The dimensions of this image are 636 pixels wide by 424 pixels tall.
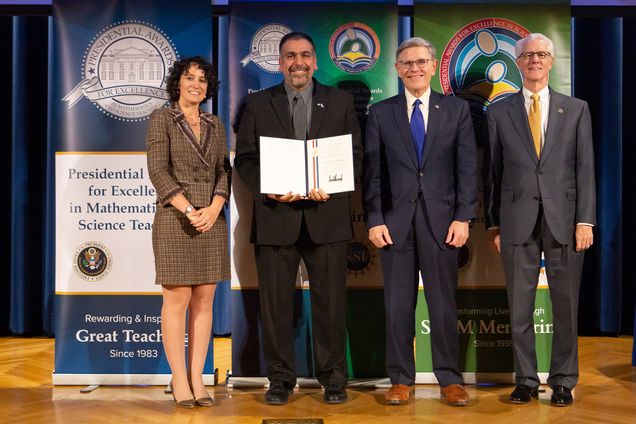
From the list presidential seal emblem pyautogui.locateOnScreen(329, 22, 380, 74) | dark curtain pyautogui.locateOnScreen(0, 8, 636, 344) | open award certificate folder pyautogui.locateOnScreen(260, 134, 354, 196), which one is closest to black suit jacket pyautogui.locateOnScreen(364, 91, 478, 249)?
open award certificate folder pyautogui.locateOnScreen(260, 134, 354, 196)

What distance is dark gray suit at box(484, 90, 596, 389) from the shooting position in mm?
3691

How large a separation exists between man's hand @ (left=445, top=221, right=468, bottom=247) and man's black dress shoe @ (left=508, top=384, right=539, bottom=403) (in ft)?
2.71

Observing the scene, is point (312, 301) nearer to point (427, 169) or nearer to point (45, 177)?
point (427, 169)

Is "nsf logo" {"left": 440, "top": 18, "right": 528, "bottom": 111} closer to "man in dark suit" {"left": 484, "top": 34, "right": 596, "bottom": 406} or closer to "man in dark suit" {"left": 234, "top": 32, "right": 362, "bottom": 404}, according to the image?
"man in dark suit" {"left": 484, "top": 34, "right": 596, "bottom": 406}

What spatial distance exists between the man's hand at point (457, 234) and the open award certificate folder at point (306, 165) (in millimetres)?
564

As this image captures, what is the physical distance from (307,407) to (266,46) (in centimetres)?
201

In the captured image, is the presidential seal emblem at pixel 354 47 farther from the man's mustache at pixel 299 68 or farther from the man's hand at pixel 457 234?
the man's hand at pixel 457 234

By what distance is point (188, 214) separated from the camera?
11.9 ft

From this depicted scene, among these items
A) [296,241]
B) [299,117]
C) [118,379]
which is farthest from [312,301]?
[118,379]

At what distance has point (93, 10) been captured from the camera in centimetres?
420

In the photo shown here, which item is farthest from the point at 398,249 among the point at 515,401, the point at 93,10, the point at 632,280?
the point at 632,280

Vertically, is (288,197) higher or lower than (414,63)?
lower

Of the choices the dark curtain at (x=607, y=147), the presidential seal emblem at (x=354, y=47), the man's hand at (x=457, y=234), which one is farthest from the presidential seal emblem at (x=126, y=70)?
the dark curtain at (x=607, y=147)

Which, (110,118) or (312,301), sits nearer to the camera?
(312,301)
